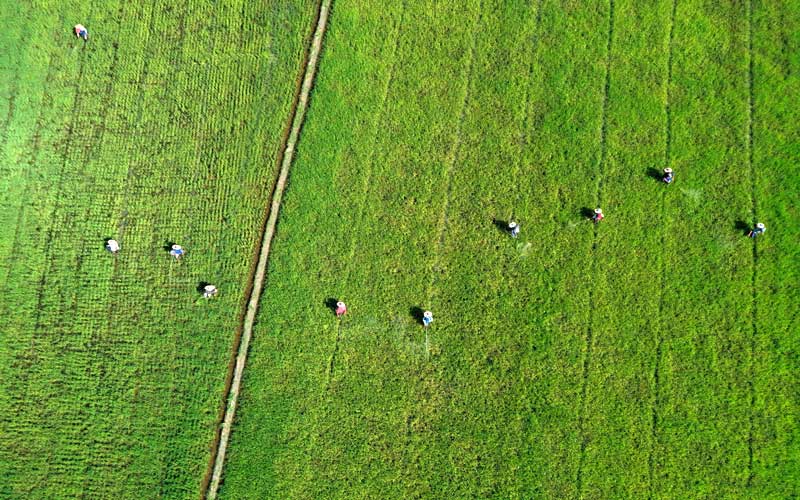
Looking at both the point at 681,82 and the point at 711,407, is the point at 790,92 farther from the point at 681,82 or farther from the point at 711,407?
the point at 711,407

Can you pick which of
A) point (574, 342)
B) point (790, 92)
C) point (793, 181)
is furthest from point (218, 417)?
point (790, 92)

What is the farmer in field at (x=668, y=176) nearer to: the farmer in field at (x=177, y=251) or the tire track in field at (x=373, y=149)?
the tire track in field at (x=373, y=149)

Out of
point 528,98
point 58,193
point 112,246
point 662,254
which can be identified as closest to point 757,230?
point 662,254

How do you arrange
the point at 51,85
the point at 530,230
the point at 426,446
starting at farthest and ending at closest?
the point at 51,85 → the point at 530,230 → the point at 426,446

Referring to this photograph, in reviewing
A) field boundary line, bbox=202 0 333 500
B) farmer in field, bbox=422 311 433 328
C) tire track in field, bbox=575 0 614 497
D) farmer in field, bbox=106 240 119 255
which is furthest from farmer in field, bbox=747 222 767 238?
farmer in field, bbox=106 240 119 255

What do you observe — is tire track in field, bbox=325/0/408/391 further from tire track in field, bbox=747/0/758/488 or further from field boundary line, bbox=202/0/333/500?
tire track in field, bbox=747/0/758/488

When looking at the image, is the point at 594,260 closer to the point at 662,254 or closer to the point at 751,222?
the point at 662,254

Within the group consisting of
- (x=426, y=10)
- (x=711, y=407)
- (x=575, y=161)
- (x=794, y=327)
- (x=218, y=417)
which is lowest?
(x=218, y=417)

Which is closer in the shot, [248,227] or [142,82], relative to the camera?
[248,227]
